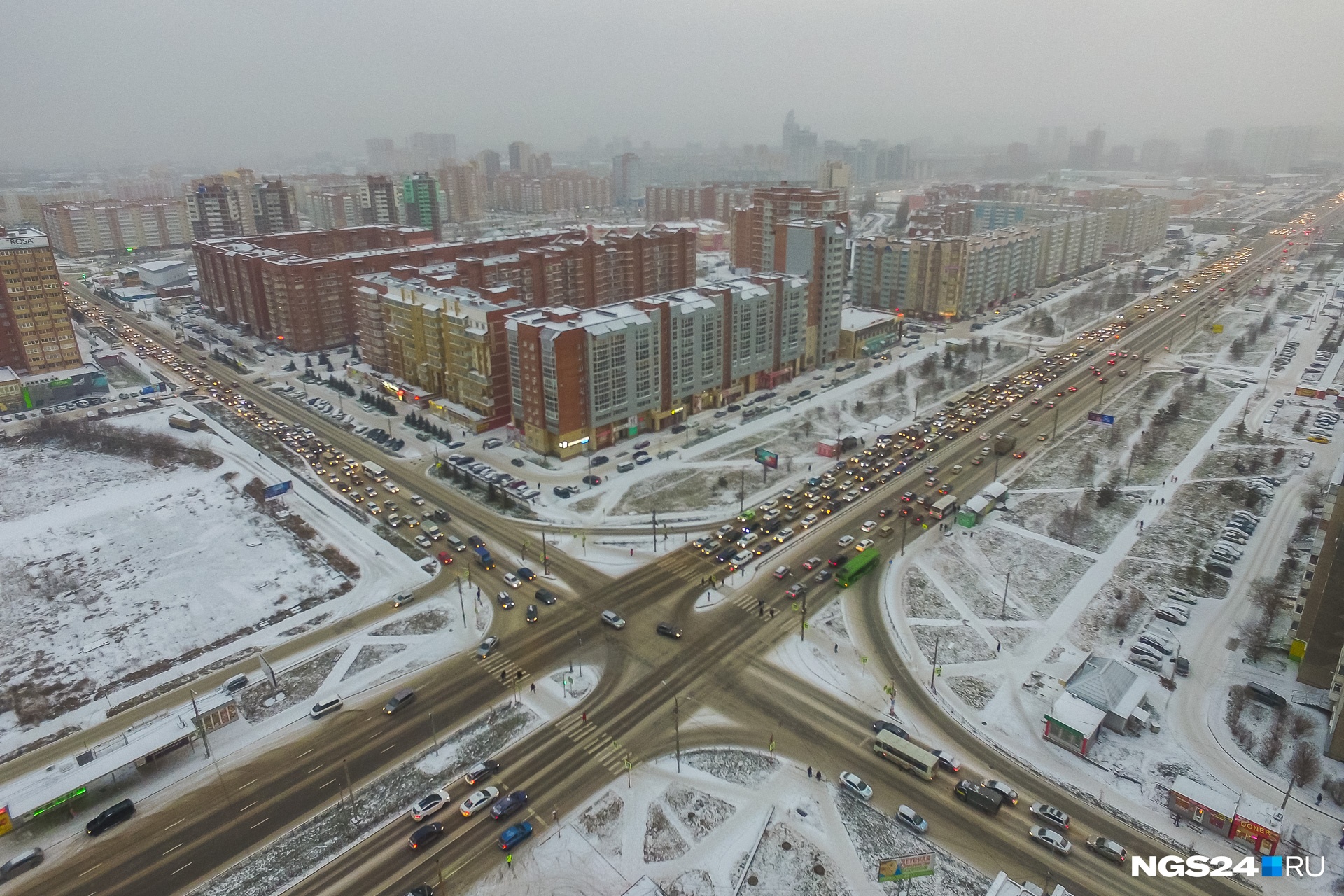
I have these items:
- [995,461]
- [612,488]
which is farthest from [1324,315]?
[612,488]

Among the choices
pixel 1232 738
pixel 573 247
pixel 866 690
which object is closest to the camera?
pixel 1232 738

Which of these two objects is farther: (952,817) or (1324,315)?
(1324,315)

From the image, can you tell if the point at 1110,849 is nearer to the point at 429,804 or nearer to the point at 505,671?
the point at 429,804

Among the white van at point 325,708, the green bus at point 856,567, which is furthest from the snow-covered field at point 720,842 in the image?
the green bus at point 856,567

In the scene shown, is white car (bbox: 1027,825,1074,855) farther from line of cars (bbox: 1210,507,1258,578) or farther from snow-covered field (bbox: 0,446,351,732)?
snow-covered field (bbox: 0,446,351,732)

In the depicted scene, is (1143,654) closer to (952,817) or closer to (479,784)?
(952,817)

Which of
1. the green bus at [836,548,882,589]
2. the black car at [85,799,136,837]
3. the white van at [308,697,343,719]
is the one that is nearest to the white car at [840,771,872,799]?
the green bus at [836,548,882,589]

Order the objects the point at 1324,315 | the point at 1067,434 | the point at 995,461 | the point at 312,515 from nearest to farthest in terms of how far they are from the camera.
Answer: the point at 312,515 < the point at 995,461 < the point at 1067,434 < the point at 1324,315

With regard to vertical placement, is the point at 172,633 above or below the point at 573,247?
below
